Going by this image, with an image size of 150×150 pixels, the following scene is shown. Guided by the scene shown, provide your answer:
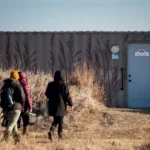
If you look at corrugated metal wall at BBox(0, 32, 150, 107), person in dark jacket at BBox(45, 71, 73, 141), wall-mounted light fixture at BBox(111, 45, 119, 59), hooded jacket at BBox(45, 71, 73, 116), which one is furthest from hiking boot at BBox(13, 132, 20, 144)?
wall-mounted light fixture at BBox(111, 45, 119, 59)

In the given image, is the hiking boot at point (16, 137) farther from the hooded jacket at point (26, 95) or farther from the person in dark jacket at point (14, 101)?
the hooded jacket at point (26, 95)

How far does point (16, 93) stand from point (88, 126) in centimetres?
342

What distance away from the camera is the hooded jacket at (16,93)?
340 inches

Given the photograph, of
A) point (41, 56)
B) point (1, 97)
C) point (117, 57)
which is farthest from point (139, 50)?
point (1, 97)

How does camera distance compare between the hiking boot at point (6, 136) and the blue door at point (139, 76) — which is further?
the blue door at point (139, 76)

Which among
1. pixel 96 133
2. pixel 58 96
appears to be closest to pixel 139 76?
pixel 96 133

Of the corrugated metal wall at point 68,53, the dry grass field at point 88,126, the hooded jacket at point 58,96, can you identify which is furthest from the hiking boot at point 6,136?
the corrugated metal wall at point 68,53

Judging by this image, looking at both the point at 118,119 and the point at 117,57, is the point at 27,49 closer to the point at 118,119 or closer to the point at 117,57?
the point at 117,57

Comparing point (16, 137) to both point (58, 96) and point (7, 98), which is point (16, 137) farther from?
point (58, 96)

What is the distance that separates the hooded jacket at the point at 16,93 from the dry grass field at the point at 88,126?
0.79 meters

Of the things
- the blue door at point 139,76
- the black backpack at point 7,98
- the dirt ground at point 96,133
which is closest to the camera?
the black backpack at point 7,98

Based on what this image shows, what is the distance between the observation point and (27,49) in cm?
1584

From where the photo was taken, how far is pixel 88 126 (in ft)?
37.7

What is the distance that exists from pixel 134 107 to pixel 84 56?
2683mm
